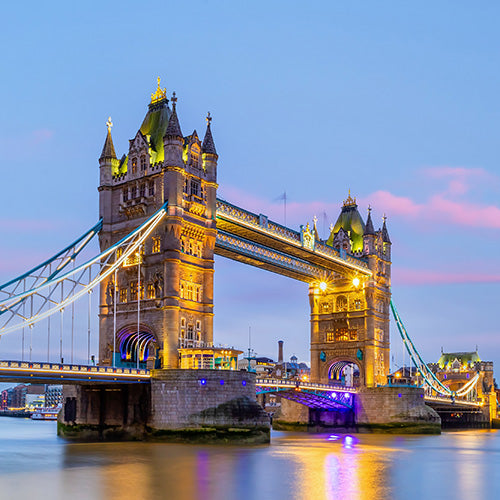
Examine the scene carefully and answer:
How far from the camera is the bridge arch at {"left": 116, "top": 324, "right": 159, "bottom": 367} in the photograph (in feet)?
183

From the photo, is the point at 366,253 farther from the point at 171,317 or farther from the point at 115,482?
the point at 115,482

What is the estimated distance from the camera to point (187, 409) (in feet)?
160

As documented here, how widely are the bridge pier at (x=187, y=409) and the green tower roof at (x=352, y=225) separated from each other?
37414mm

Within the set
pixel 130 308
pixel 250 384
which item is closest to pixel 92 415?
pixel 130 308

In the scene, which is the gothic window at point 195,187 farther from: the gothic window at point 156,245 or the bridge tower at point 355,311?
the bridge tower at point 355,311

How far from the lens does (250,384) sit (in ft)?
170

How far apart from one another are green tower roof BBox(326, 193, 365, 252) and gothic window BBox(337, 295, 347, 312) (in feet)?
18.3

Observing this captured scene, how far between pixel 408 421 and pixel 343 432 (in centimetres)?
655

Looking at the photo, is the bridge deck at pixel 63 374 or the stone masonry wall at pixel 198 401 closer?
the bridge deck at pixel 63 374

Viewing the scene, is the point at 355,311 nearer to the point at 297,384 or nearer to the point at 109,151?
the point at 297,384

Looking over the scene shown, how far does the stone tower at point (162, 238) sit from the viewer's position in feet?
177

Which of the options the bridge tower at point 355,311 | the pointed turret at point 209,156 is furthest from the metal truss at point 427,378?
the pointed turret at point 209,156

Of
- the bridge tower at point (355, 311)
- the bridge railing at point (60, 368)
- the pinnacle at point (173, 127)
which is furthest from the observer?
the bridge tower at point (355, 311)

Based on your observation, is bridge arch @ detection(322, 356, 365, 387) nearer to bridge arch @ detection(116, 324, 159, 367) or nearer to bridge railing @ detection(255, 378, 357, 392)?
bridge railing @ detection(255, 378, 357, 392)
